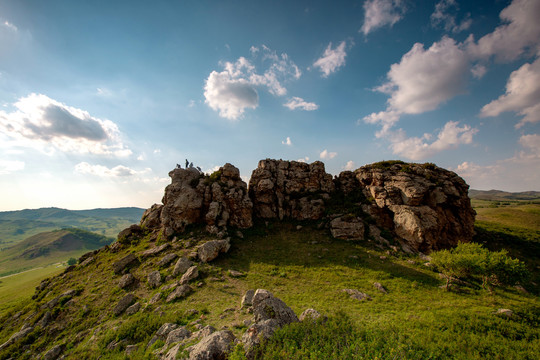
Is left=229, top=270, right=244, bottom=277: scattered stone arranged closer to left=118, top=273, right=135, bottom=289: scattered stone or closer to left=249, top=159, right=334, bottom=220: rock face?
left=118, top=273, right=135, bottom=289: scattered stone

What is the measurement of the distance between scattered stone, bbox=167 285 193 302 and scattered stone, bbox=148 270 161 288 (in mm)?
3635

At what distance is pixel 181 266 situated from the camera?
82.0ft

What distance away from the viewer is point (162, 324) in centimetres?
1603

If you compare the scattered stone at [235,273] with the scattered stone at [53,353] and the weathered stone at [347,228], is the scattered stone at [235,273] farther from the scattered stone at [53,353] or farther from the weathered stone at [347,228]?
the weathered stone at [347,228]

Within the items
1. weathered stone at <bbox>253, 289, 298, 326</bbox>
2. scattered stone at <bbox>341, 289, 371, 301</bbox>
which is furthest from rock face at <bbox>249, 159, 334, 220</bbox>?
weathered stone at <bbox>253, 289, 298, 326</bbox>

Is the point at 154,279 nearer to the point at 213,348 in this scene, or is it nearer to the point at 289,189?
the point at 213,348

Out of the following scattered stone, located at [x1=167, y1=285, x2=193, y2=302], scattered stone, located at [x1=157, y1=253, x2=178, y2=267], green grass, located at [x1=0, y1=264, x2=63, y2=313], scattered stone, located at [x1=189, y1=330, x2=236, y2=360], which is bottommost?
green grass, located at [x1=0, y1=264, x2=63, y2=313]

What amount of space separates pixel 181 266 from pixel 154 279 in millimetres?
3350

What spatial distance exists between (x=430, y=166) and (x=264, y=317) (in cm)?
4852

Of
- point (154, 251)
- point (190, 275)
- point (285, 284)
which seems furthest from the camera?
point (154, 251)

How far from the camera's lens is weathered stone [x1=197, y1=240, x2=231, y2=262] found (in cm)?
2663

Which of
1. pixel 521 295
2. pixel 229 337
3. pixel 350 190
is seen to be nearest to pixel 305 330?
pixel 229 337

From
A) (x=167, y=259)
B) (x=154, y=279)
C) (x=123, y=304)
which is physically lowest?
(x=123, y=304)

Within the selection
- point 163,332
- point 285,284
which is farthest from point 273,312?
point 285,284
